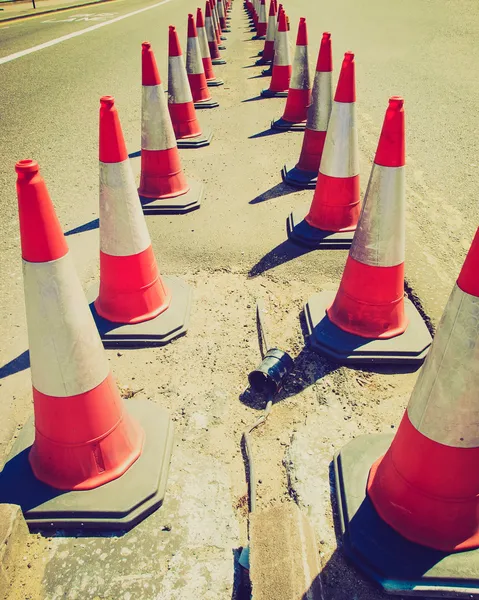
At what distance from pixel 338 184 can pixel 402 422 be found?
8.85ft

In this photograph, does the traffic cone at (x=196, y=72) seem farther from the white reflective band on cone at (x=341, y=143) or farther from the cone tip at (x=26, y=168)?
the cone tip at (x=26, y=168)

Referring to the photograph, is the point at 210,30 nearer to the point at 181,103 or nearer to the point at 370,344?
the point at 181,103

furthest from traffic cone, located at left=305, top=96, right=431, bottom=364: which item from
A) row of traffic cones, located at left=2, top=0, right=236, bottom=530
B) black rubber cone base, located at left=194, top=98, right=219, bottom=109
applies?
black rubber cone base, located at left=194, top=98, right=219, bottom=109

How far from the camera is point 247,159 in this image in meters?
6.83

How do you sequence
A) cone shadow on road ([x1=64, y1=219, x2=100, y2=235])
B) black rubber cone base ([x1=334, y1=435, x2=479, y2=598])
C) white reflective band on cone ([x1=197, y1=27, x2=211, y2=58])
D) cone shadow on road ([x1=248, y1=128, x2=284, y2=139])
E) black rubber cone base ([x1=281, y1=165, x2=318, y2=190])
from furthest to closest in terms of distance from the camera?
white reflective band on cone ([x1=197, y1=27, x2=211, y2=58]) → cone shadow on road ([x1=248, y1=128, x2=284, y2=139]) → black rubber cone base ([x1=281, y1=165, x2=318, y2=190]) → cone shadow on road ([x1=64, y1=219, x2=100, y2=235]) → black rubber cone base ([x1=334, y1=435, x2=479, y2=598])

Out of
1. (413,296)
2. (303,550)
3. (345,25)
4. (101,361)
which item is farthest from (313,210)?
(345,25)

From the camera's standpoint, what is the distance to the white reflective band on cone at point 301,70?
6969 mm

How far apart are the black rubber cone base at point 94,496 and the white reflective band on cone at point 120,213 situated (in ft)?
4.60

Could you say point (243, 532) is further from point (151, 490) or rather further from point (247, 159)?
point (247, 159)

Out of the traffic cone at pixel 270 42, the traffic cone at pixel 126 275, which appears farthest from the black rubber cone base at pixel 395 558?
the traffic cone at pixel 270 42

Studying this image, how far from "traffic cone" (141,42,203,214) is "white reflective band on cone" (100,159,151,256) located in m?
1.86

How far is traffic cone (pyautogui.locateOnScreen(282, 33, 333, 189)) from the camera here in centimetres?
534

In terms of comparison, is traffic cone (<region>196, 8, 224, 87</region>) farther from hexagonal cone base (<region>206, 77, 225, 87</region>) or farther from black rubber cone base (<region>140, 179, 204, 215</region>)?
black rubber cone base (<region>140, 179, 204, 215</region>)

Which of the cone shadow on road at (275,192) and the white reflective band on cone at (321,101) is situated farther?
the cone shadow on road at (275,192)
